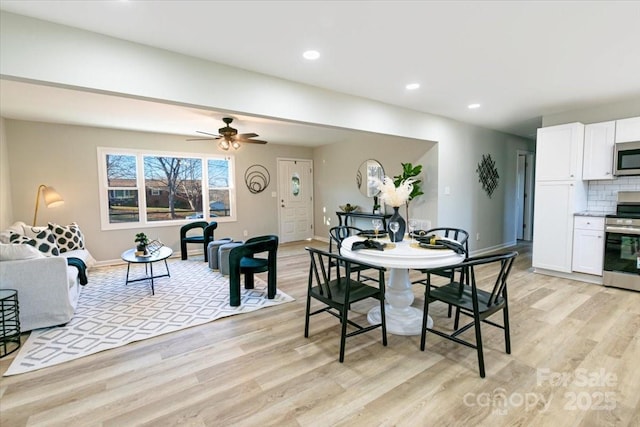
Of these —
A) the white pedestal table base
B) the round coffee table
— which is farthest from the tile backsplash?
the round coffee table

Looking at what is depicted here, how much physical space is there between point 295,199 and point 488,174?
14.0 feet

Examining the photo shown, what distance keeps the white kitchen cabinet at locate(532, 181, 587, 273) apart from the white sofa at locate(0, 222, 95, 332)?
592 cm

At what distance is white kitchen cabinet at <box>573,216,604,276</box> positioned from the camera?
3.91m

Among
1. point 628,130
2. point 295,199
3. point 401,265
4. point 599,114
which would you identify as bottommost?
point 401,265

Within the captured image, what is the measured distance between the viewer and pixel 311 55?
2578mm

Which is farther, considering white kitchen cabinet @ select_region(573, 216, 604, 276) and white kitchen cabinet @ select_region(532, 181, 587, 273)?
white kitchen cabinet @ select_region(532, 181, 587, 273)

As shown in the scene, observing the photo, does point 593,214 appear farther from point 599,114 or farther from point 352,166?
point 352,166

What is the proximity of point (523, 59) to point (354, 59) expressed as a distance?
151 cm

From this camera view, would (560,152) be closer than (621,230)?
No

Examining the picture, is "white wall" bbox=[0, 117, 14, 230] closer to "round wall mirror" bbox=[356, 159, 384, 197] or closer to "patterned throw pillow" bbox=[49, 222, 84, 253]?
"patterned throw pillow" bbox=[49, 222, 84, 253]

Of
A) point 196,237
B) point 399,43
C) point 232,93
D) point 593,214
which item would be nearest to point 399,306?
point 399,43

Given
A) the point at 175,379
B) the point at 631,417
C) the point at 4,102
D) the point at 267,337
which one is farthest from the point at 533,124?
the point at 4,102

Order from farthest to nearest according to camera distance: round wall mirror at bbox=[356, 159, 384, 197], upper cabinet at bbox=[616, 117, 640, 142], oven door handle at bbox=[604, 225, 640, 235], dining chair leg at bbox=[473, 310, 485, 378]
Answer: round wall mirror at bbox=[356, 159, 384, 197], upper cabinet at bbox=[616, 117, 640, 142], oven door handle at bbox=[604, 225, 640, 235], dining chair leg at bbox=[473, 310, 485, 378]

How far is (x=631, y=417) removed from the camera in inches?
66.2
